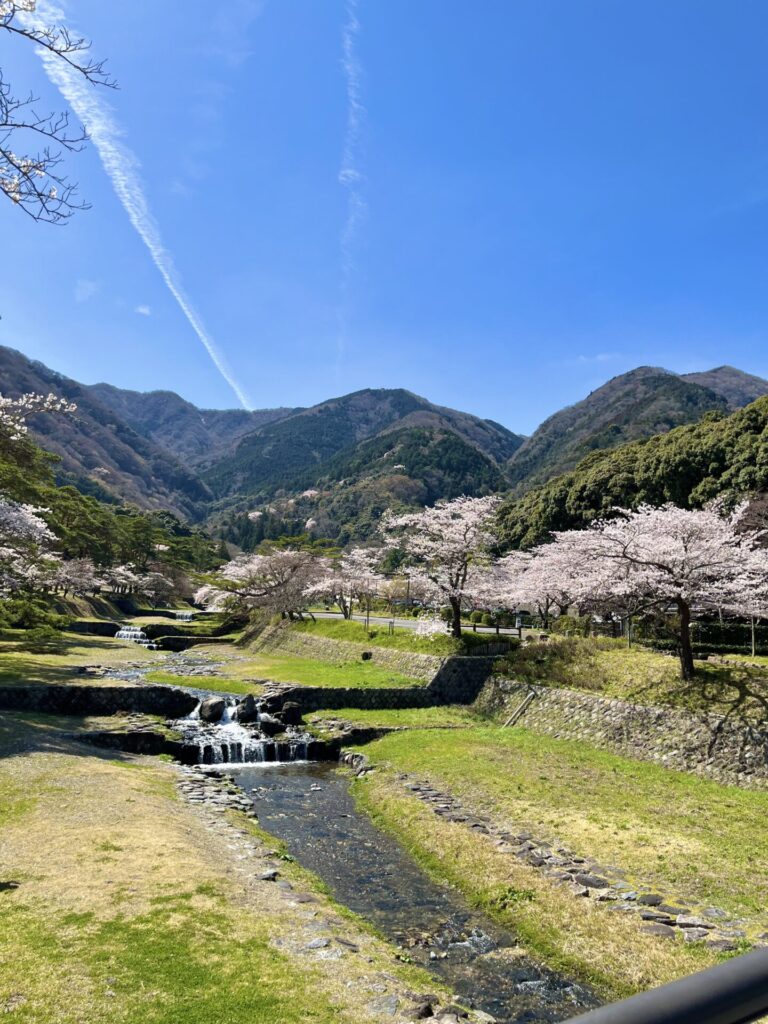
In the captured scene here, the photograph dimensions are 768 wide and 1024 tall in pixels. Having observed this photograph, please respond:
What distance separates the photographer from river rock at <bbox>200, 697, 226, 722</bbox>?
26000mm

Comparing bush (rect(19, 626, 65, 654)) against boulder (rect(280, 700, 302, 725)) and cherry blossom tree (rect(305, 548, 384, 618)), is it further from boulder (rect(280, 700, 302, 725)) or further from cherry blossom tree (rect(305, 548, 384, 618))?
cherry blossom tree (rect(305, 548, 384, 618))

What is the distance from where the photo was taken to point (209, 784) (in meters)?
18.2

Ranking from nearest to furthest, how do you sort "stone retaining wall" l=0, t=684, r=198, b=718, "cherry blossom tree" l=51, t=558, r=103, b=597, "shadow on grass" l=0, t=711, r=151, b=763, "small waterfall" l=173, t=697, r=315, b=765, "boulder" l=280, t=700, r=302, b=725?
"shadow on grass" l=0, t=711, r=151, b=763 < "small waterfall" l=173, t=697, r=315, b=765 < "stone retaining wall" l=0, t=684, r=198, b=718 < "boulder" l=280, t=700, r=302, b=725 < "cherry blossom tree" l=51, t=558, r=103, b=597

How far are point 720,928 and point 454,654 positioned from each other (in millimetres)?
21514

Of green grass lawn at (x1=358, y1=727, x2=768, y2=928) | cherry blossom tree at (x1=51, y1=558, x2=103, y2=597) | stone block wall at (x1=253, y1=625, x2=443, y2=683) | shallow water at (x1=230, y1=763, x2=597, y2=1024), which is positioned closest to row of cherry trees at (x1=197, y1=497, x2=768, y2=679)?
stone block wall at (x1=253, y1=625, x2=443, y2=683)

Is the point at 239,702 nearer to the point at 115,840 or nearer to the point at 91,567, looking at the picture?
the point at 115,840

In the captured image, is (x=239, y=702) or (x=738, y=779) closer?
(x=738, y=779)

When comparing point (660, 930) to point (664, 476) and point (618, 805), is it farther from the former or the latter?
point (664, 476)

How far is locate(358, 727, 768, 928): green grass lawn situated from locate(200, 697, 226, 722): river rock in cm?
738

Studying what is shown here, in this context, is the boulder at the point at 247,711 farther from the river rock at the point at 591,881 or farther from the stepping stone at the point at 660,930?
the stepping stone at the point at 660,930

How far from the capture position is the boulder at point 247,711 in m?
25.8

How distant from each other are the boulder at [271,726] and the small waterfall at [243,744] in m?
0.21

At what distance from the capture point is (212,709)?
26.2 meters

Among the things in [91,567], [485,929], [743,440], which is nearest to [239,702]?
[485,929]
